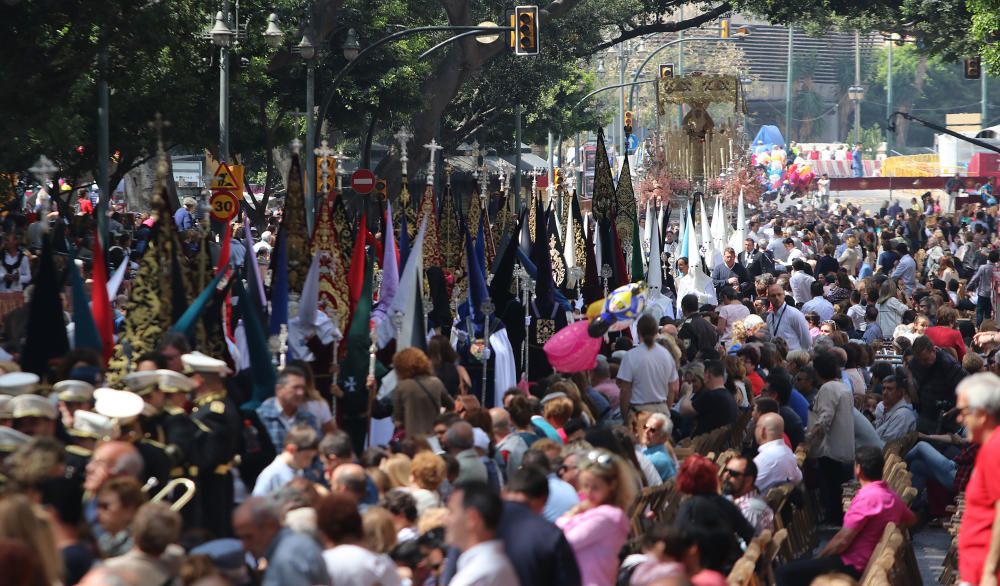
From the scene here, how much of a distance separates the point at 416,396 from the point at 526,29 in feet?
58.6

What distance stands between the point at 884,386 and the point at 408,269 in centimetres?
390

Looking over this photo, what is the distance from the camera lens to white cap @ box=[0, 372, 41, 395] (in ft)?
29.3

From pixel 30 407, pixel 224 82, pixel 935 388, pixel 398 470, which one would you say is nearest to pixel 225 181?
pixel 224 82

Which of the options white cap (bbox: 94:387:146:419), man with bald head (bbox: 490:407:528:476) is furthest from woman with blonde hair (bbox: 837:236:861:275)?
white cap (bbox: 94:387:146:419)

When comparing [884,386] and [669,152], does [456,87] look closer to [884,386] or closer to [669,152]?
[669,152]

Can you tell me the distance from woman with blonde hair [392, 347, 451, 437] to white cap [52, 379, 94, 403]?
9.53 ft

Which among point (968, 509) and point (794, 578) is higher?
point (968, 509)

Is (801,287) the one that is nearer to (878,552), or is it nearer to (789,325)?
(789,325)

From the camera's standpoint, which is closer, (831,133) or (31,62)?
(31,62)

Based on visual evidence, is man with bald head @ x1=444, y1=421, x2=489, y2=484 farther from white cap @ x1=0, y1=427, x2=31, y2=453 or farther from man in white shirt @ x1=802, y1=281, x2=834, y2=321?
man in white shirt @ x1=802, y1=281, x2=834, y2=321

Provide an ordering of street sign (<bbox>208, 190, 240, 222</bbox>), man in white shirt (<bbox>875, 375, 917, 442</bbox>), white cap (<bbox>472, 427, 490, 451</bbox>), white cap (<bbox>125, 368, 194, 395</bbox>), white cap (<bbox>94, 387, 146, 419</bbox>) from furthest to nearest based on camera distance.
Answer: street sign (<bbox>208, 190, 240, 222</bbox>)
man in white shirt (<bbox>875, 375, 917, 442</bbox>)
white cap (<bbox>472, 427, 490, 451</bbox>)
white cap (<bbox>125, 368, 194, 395</bbox>)
white cap (<bbox>94, 387, 146, 419</bbox>)

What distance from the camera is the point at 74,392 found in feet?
28.9

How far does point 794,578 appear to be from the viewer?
9.76 m

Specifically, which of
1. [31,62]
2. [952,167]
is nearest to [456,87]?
[31,62]
